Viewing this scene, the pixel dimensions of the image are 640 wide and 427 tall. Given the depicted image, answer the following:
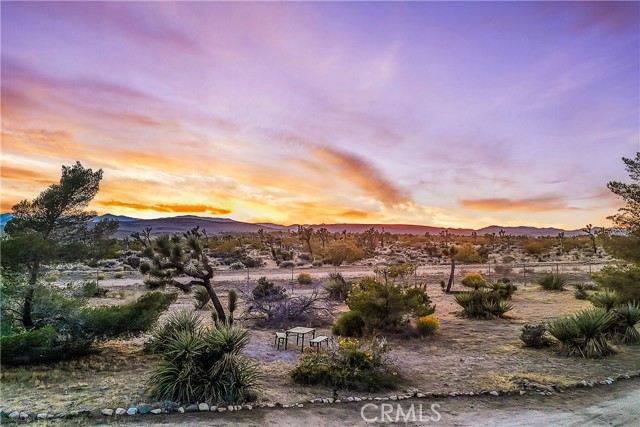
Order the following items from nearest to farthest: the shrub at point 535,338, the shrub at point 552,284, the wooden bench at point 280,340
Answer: the shrub at point 535,338, the wooden bench at point 280,340, the shrub at point 552,284

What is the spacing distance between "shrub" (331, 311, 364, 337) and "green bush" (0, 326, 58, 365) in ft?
27.4

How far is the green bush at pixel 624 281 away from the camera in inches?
650

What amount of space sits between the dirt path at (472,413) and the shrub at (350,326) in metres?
6.04

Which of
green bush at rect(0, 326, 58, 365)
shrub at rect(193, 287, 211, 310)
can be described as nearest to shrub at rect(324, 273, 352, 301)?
shrub at rect(193, 287, 211, 310)

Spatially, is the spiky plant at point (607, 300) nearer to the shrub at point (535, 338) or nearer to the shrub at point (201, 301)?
the shrub at point (535, 338)

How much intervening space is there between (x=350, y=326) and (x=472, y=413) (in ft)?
22.9

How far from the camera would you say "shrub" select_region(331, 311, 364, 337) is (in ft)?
49.1

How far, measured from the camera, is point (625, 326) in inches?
546

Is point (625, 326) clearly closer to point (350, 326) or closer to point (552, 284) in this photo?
point (350, 326)

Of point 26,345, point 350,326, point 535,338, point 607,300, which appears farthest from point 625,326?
Result: point 26,345

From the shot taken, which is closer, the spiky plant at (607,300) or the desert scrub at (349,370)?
the desert scrub at (349,370)

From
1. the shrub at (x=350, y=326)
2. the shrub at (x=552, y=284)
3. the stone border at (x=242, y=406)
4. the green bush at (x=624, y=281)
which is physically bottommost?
the stone border at (x=242, y=406)

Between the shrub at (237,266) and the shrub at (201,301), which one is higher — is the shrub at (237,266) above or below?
above

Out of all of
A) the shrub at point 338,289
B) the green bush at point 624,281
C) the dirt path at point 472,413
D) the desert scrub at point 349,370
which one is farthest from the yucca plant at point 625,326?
the shrub at point 338,289
